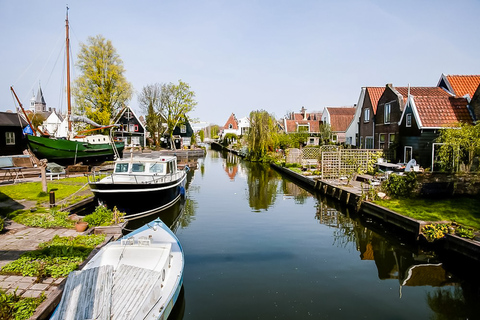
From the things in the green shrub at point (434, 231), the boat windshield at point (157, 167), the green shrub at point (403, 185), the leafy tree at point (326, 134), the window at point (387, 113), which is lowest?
the green shrub at point (434, 231)

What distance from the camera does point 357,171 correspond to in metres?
24.1

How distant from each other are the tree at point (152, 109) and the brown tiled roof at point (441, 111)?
49353 mm

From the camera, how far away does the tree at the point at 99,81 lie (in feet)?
147

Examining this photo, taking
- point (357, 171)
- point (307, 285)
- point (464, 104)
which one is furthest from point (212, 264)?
point (464, 104)

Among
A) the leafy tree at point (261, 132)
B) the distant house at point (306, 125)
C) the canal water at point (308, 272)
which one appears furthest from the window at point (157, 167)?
the distant house at point (306, 125)

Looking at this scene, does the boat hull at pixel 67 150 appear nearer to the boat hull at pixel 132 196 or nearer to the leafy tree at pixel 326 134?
the boat hull at pixel 132 196

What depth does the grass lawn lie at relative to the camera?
12705 millimetres

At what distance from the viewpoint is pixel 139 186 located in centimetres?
1592

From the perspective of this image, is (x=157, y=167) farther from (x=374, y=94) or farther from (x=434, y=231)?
(x=374, y=94)

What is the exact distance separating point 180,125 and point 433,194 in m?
59.3

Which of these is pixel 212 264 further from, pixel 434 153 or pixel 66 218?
pixel 434 153

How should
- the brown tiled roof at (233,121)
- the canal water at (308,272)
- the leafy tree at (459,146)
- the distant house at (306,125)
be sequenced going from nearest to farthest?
the canal water at (308,272)
the leafy tree at (459,146)
the distant house at (306,125)
the brown tiled roof at (233,121)

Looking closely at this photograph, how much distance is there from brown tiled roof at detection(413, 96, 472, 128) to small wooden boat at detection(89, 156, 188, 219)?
57.9ft

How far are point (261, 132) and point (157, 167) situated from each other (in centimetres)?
2874
